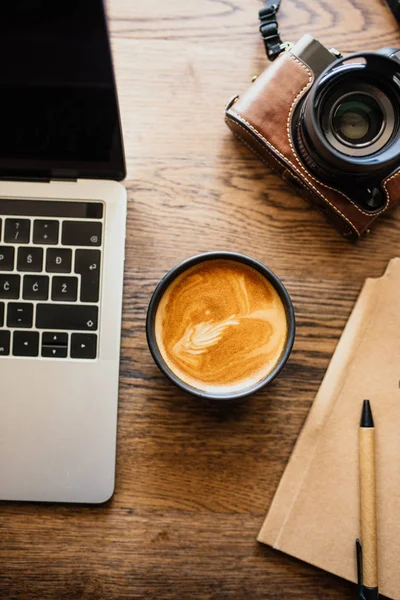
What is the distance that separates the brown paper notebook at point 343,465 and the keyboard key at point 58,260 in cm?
34

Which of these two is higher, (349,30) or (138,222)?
(349,30)

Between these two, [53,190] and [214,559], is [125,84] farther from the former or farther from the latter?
[214,559]

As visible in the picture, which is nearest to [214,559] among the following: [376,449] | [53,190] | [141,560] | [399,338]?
[141,560]

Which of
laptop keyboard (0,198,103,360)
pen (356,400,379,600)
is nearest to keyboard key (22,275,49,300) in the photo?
laptop keyboard (0,198,103,360)

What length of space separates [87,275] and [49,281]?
0.04 metres

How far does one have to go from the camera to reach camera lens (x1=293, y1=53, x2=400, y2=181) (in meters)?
0.63

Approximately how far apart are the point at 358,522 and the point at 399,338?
0.23 meters

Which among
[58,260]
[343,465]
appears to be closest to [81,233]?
[58,260]

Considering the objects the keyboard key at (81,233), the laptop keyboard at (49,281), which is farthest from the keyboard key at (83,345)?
the keyboard key at (81,233)

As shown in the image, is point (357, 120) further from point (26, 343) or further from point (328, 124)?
point (26, 343)

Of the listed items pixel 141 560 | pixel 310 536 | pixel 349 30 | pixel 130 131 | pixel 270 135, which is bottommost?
pixel 141 560

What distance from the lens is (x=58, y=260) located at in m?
0.66

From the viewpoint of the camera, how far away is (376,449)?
70 cm

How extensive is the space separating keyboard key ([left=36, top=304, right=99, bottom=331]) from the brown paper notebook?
293 millimetres
